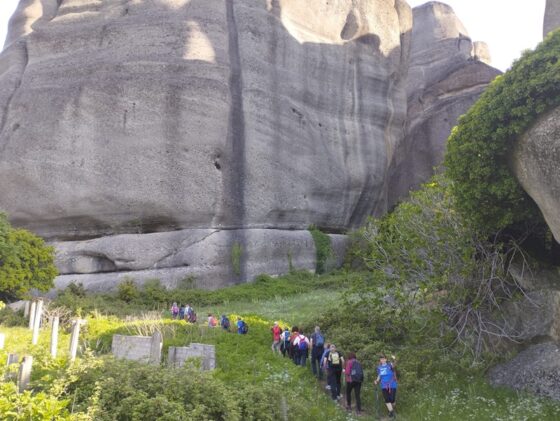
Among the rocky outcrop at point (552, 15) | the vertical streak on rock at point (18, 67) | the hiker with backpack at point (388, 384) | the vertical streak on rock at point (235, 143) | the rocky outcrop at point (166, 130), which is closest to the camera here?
the hiker with backpack at point (388, 384)

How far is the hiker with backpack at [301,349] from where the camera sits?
11312 millimetres

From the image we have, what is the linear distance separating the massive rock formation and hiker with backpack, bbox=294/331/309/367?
37.0 ft

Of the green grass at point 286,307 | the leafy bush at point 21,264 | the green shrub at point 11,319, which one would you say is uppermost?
the leafy bush at point 21,264

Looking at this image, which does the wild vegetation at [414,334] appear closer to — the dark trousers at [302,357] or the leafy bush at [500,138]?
the leafy bush at [500,138]

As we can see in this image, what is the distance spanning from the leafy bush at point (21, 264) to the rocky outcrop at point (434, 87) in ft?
78.6

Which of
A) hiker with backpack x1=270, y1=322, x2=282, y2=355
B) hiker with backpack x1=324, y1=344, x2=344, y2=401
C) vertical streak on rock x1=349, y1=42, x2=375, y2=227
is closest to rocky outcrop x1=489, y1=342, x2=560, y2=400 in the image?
hiker with backpack x1=324, y1=344, x2=344, y2=401

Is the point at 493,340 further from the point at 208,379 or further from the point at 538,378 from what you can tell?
the point at 208,379

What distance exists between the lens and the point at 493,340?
10.8m

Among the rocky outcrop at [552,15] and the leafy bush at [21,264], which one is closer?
the rocky outcrop at [552,15]

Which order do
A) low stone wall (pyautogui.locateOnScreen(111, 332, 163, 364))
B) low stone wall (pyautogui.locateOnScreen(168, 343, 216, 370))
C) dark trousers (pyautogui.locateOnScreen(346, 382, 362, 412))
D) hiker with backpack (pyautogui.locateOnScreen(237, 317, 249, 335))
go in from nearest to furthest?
1. dark trousers (pyautogui.locateOnScreen(346, 382, 362, 412))
2. low stone wall (pyautogui.locateOnScreen(168, 343, 216, 370))
3. low stone wall (pyautogui.locateOnScreen(111, 332, 163, 364))
4. hiker with backpack (pyautogui.locateOnScreen(237, 317, 249, 335))

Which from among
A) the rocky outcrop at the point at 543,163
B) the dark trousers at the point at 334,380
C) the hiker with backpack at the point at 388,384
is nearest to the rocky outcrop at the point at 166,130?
the dark trousers at the point at 334,380

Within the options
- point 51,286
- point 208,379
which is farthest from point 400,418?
point 51,286

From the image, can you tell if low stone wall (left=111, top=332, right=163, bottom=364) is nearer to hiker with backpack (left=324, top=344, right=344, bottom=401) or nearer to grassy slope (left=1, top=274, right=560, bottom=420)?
grassy slope (left=1, top=274, right=560, bottom=420)

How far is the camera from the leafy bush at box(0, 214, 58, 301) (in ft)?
58.7
